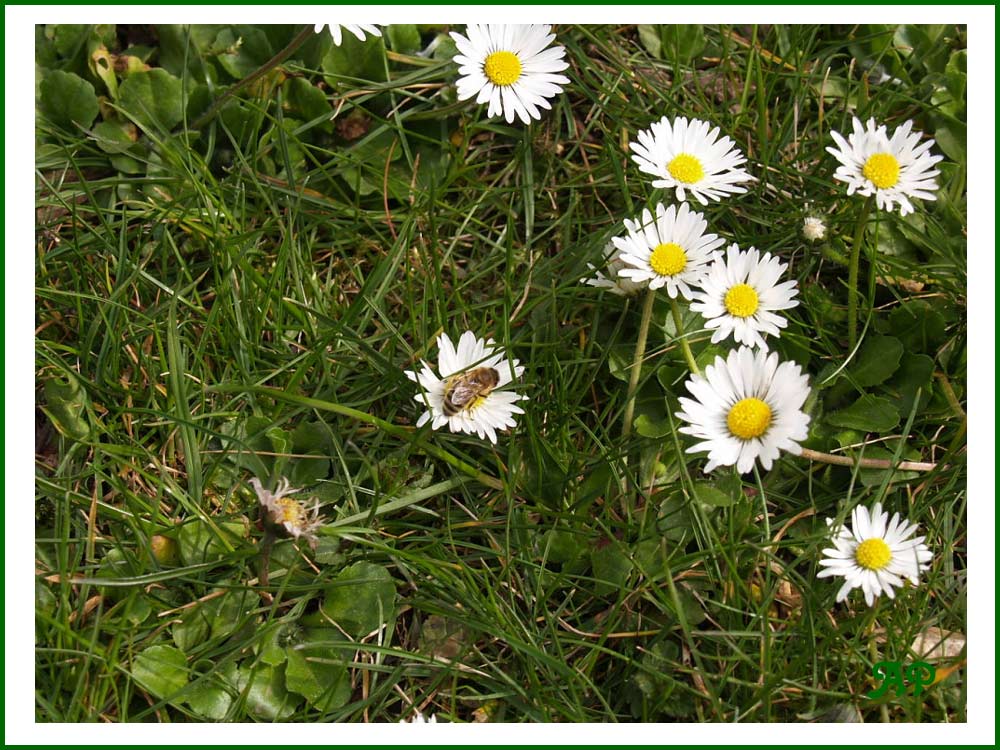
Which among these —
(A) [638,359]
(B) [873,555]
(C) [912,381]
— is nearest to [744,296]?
(A) [638,359]

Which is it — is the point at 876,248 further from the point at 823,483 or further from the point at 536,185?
the point at 536,185

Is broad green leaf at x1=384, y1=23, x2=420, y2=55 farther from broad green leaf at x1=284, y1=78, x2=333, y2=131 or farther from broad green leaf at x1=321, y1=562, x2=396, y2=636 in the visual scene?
broad green leaf at x1=321, y1=562, x2=396, y2=636

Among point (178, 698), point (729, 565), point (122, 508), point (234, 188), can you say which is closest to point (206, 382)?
point (122, 508)

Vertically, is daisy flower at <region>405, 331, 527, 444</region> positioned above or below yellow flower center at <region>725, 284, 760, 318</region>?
below

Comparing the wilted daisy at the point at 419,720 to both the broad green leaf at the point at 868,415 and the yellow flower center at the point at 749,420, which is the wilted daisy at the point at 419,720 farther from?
the broad green leaf at the point at 868,415
